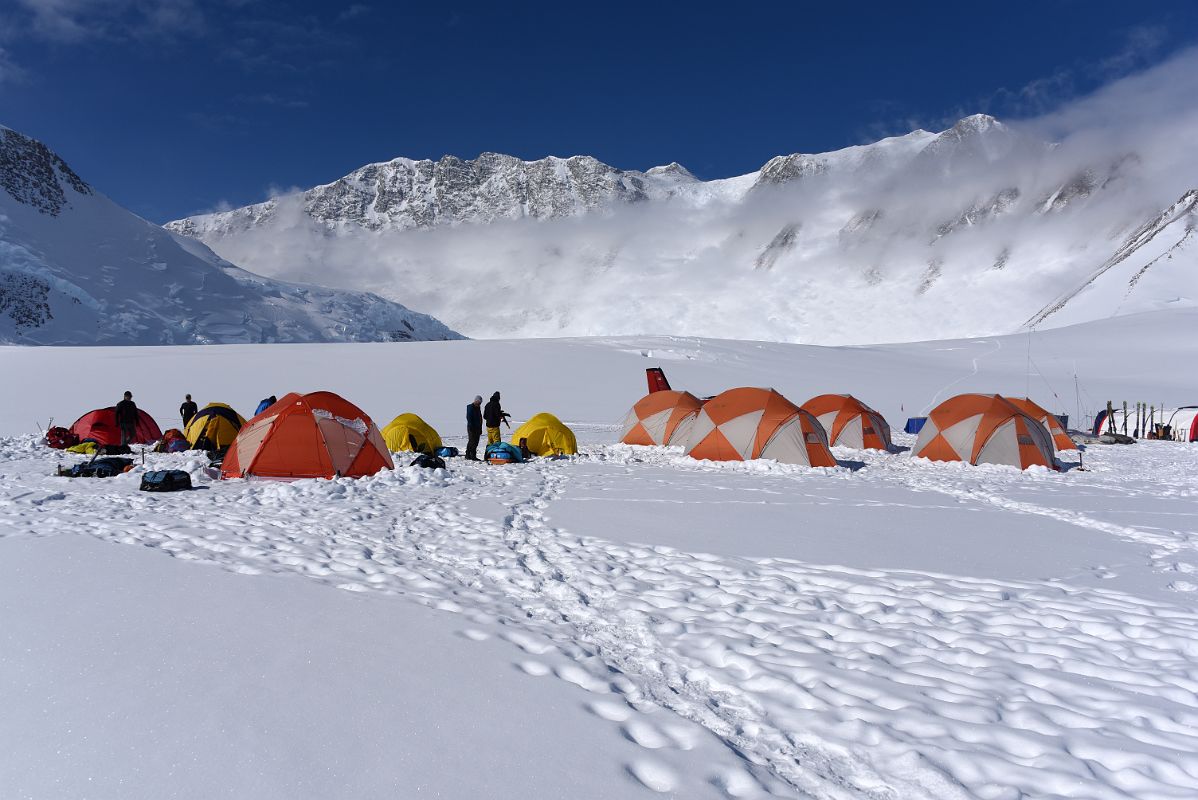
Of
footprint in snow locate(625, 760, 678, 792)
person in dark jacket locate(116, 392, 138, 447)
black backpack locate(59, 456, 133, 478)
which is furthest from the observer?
person in dark jacket locate(116, 392, 138, 447)

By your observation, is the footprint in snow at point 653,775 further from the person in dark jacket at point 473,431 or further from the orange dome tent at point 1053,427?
the orange dome tent at point 1053,427

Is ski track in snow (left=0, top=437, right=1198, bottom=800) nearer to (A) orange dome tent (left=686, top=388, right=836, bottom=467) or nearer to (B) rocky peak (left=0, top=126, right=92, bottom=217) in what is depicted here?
(A) orange dome tent (left=686, top=388, right=836, bottom=467)

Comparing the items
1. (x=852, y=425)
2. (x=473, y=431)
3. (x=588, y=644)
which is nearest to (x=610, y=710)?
(x=588, y=644)

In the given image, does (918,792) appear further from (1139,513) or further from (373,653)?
(1139,513)

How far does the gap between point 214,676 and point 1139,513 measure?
12259 millimetres

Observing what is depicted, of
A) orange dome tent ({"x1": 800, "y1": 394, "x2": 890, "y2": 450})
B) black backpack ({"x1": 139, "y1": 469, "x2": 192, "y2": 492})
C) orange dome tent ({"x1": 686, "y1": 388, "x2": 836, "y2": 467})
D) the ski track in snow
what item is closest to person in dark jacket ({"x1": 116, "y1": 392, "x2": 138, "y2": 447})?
black backpack ({"x1": 139, "y1": 469, "x2": 192, "y2": 492})

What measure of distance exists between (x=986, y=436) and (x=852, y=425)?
13.9 feet

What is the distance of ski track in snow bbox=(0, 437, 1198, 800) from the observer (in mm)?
3160

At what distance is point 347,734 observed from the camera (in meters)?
3.04

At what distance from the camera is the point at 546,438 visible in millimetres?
16969

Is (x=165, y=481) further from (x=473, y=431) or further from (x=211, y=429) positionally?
(x=211, y=429)

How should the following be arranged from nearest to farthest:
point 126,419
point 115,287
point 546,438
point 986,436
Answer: point 126,419 < point 986,436 < point 546,438 < point 115,287

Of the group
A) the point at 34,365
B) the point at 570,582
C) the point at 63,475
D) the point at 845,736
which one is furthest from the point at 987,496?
the point at 34,365

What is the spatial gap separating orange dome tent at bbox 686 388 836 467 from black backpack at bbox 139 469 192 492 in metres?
10.7
